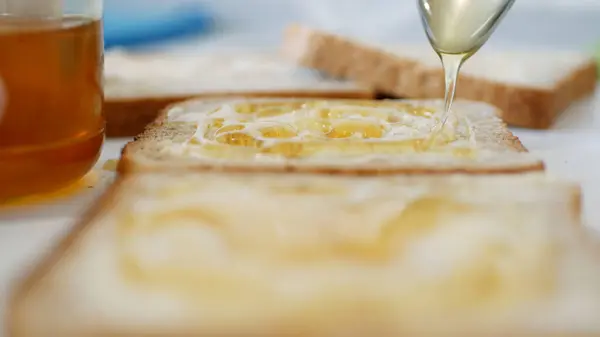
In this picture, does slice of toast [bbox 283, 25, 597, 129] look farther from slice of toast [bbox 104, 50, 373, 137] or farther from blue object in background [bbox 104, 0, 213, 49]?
blue object in background [bbox 104, 0, 213, 49]

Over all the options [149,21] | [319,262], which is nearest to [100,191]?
[319,262]

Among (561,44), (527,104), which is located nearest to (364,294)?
(527,104)

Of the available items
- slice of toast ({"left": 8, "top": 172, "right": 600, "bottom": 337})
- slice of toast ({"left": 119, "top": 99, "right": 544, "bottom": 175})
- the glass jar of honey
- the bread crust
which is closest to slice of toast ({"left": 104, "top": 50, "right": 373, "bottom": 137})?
the bread crust

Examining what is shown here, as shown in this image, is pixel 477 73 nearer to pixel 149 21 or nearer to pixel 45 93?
pixel 45 93

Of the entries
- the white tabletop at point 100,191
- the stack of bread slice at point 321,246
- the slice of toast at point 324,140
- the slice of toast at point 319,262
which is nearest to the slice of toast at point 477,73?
the white tabletop at point 100,191

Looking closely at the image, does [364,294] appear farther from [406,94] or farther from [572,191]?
[406,94]
